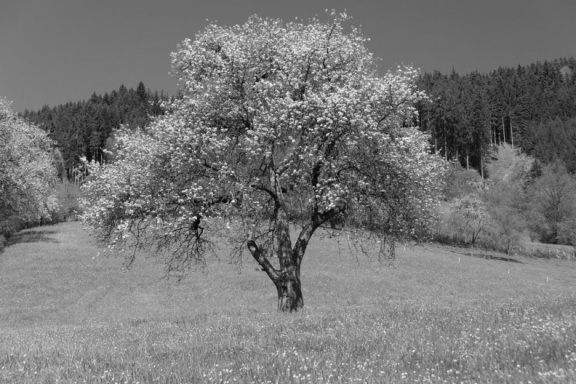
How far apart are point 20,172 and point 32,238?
914 inches

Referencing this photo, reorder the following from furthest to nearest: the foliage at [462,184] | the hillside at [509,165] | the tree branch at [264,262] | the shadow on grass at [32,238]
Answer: the hillside at [509,165] → the foliage at [462,184] → the shadow on grass at [32,238] → the tree branch at [264,262]

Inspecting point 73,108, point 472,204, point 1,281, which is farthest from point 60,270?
point 73,108

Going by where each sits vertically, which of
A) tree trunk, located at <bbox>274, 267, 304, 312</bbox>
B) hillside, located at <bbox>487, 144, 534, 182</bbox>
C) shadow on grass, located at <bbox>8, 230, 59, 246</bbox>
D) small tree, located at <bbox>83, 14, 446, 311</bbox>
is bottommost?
tree trunk, located at <bbox>274, 267, 304, 312</bbox>

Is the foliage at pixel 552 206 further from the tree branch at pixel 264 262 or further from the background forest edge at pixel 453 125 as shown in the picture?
the tree branch at pixel 264 262

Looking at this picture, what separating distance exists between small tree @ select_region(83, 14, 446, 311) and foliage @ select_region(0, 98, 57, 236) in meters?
36.6

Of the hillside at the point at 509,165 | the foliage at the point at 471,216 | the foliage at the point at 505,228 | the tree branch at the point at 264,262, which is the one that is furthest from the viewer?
the hillside at the point at 509,165

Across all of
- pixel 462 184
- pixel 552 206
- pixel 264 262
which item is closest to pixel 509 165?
pixel 462 184

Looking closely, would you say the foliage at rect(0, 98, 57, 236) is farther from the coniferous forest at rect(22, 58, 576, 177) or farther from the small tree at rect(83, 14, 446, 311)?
the coniferous forest at rect(22, 58, 576, 177)

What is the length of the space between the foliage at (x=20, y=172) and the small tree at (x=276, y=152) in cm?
3665

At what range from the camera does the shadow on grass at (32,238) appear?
238 feet

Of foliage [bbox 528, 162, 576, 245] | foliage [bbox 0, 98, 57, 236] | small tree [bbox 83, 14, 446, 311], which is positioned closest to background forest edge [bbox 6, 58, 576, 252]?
foliage [bbox 528, 162, 576, 245]

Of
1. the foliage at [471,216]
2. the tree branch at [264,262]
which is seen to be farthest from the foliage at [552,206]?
the tree branch at [264,262]

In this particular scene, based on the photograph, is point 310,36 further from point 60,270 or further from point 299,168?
point 60,270

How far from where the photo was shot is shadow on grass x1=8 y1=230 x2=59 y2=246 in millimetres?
72438
